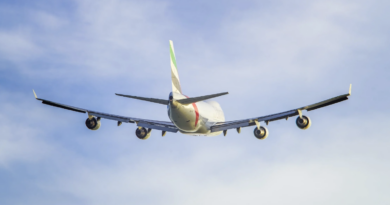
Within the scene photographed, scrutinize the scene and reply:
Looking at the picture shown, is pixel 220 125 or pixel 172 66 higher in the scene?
pixel 172 66

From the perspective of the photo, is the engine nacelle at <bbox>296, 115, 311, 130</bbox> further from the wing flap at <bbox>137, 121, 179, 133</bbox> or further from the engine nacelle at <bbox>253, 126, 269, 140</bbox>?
the wing flap at <bbox>137, 121, 179, 133</bbox>

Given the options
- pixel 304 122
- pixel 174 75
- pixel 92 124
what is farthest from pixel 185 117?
pixel 304 122

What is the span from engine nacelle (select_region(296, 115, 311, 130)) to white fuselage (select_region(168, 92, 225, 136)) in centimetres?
1013

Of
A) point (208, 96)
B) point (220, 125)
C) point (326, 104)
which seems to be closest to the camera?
point (208, 96)

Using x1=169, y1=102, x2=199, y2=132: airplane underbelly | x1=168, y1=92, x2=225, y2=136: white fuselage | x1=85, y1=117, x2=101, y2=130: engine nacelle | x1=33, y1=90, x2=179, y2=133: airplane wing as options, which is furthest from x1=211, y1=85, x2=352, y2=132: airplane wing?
x1=85, y1=117, x2=101, y2=130: engine nacelle

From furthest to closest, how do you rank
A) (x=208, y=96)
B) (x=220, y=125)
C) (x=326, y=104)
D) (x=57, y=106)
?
(x=220, y=125) → (x=57, y=106) → (x=326, y=104) → (x=208, y=96)

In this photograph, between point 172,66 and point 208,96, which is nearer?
point 208,96

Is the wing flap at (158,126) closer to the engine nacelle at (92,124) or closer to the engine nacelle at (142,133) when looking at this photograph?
the engine nacelle at (142,133)

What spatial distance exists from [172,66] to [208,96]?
385 inches

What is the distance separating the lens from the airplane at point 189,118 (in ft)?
148

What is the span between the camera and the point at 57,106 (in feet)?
158

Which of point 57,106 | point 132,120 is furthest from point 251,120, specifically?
point 57,106

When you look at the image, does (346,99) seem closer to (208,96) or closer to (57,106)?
(208,96)

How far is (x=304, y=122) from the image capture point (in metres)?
46.5
